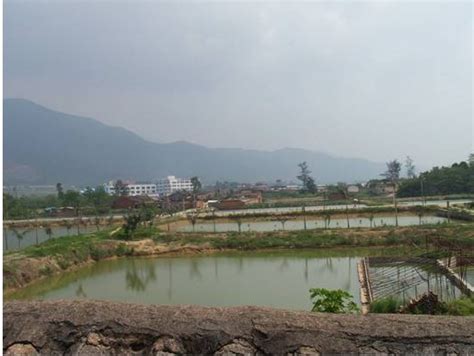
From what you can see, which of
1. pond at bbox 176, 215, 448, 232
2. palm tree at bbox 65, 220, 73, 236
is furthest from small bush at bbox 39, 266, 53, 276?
palm tree at bbox 65, 220, 73, 236

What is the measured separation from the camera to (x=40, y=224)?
43250 millimetres

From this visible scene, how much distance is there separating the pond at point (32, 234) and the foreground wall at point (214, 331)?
1225 inches

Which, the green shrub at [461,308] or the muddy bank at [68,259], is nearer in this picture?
the green shrub at [461,308]

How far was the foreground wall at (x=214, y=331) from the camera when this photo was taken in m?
3.61

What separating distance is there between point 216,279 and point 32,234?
1041 inches

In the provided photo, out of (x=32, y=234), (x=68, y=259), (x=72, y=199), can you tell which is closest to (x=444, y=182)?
(x=72, y=199)

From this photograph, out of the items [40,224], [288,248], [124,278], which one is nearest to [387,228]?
[288,248]

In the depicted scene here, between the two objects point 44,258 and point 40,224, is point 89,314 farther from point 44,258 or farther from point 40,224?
point 40,224

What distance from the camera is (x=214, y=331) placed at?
3.84 m

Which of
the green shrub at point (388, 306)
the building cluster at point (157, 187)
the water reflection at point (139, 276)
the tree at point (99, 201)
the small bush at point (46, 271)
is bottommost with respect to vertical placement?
the water reflection at point (139, 276)

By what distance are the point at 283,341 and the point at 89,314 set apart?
1670 millimetres

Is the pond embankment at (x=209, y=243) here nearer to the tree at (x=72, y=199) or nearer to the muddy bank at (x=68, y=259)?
the muddy bank at (x=68, y=259)

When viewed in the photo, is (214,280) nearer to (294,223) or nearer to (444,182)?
(294,223)

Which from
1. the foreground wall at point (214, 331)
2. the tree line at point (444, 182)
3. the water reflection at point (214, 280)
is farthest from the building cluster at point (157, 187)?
the foreground wall at point (214, 331)
